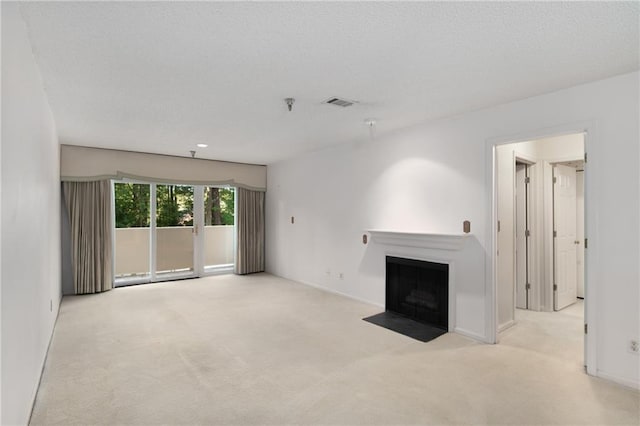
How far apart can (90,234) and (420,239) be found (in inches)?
208

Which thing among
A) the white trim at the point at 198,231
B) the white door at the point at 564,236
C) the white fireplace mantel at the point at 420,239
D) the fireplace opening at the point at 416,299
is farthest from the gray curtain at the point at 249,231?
the white door at the point at 564,236

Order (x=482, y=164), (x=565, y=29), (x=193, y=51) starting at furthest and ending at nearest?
(x=482, y=164) → (x=193, y=51) → (x=565, y=29)

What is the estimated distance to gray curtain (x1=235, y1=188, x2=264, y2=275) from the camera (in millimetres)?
7113

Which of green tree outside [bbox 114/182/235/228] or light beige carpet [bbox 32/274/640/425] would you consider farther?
green tree outside [bbox 114/182/235/228]

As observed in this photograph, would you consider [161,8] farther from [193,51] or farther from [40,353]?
[40,353]

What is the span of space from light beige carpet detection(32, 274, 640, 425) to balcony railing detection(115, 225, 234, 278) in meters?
1.82

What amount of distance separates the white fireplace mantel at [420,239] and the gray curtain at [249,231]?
3.39 meters

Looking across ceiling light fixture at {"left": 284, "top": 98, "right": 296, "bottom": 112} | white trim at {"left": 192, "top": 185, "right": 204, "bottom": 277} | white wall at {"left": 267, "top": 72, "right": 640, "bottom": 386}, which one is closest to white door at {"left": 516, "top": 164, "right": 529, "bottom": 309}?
white wall at {"left": 267, "top": 72, "right": 640, "bottom": 386}

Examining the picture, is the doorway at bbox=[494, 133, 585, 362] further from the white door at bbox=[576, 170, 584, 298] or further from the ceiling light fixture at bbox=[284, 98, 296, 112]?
the ceiling light fixture at bbox=[284, 98, 296, 112]

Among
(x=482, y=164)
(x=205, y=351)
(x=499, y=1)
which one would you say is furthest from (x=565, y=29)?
(x=205, y=351)

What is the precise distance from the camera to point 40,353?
2.71 m

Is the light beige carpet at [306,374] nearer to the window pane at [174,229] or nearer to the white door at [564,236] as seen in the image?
the white door at [564,236]

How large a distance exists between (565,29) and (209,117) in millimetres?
3320

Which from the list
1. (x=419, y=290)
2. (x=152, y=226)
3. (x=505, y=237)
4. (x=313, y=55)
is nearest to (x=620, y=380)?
(x=505, y=237)
